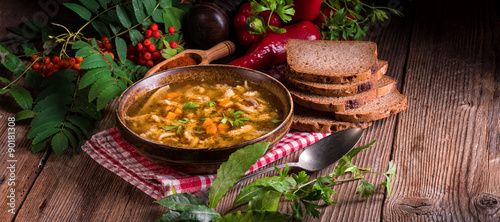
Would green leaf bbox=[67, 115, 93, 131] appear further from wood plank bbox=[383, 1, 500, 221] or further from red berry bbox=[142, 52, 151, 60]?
wood plank bbox=[383, 1, 500, 221]

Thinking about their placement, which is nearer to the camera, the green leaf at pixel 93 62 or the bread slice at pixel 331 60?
the green leaf at pixel 93 62

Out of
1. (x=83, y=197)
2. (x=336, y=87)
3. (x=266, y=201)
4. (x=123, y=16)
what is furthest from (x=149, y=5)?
(x=266, y=201)

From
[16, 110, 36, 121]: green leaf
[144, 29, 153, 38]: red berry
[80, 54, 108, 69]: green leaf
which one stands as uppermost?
[80, 54, 108, 69]: green leaf

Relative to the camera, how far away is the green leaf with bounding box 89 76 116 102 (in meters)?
3.13

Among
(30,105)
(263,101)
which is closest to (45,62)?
(30,105)

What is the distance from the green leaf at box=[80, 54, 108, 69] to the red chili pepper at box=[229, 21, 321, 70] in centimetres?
110

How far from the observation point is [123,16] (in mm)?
3670

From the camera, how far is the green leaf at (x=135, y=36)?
372 cm

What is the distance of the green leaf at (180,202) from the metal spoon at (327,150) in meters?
0.57

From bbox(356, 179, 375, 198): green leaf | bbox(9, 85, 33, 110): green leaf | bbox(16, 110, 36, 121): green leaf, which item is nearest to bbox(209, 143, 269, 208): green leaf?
bbox(356, 179, 375, 198): green leaf

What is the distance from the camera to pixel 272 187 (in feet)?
7.59

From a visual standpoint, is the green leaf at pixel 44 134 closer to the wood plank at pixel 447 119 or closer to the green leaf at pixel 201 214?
the green leaf at pixel 201 214

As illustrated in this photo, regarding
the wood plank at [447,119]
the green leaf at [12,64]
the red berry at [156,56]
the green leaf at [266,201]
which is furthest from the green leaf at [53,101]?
the wood plank at [447,119]

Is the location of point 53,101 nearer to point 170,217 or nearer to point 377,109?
point 170,217
